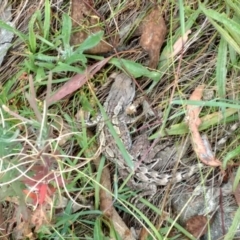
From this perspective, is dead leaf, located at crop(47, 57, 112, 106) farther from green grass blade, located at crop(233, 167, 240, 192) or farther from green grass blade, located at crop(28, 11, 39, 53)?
green grass blade, located at crop(233, 167, 240, 192)

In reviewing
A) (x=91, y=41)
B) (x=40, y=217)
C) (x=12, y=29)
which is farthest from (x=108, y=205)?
(x=12, y=29)

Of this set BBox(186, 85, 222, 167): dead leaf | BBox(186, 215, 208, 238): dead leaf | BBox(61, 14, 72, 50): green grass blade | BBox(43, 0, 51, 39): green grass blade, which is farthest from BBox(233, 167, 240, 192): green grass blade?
BBox(43, 0, 51, 39): green grass blade

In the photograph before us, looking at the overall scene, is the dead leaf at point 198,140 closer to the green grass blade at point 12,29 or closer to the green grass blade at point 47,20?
the green grass blade at point 47,20

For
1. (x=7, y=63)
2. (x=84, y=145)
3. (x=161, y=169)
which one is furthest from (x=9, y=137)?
(x=161, y=169)

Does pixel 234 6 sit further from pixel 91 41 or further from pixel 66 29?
pixel 66 29

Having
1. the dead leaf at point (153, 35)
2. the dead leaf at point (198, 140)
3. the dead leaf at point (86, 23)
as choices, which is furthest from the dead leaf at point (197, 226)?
the dead leaf at point (86, 23)

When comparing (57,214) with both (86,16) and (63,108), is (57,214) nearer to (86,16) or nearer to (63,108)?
(63,108)

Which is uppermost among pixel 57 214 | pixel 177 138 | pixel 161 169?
pixel 177 138
